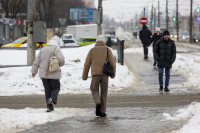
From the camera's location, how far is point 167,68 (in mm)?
13602

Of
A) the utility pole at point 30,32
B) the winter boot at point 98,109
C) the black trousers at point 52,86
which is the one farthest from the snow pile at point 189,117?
the utility pole at point 30,32

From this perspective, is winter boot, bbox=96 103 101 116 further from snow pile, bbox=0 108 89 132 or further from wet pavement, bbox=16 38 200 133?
snow pile, bbox=0 108 89 132

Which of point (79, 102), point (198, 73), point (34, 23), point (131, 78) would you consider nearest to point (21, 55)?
point (34, 23)

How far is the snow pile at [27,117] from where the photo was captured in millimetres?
7926

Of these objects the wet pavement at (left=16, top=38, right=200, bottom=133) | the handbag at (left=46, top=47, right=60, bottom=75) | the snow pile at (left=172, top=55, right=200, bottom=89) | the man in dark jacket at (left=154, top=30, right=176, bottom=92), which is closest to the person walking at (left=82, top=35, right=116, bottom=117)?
the wet pavement at (left=16, top=38, right=200, bottom=133)

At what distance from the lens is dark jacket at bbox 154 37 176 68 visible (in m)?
13.4

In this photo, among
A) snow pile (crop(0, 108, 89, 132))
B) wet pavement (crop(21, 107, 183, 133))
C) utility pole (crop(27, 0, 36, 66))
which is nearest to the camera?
wet pavement (crop(21, 107, 183, 133))

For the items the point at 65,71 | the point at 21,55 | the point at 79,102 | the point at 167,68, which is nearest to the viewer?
the point at 79,102

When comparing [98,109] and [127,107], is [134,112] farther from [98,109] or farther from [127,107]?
[98,109]

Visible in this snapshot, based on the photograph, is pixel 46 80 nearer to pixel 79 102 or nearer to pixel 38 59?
pixel 38 59

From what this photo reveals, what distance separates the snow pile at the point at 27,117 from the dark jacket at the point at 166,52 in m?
4.29

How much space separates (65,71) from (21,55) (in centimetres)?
428

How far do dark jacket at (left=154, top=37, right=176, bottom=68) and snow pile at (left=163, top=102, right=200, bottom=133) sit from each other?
414 centimetres

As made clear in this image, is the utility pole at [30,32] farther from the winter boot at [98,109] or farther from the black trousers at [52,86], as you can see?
the winter boot at [98,109]
